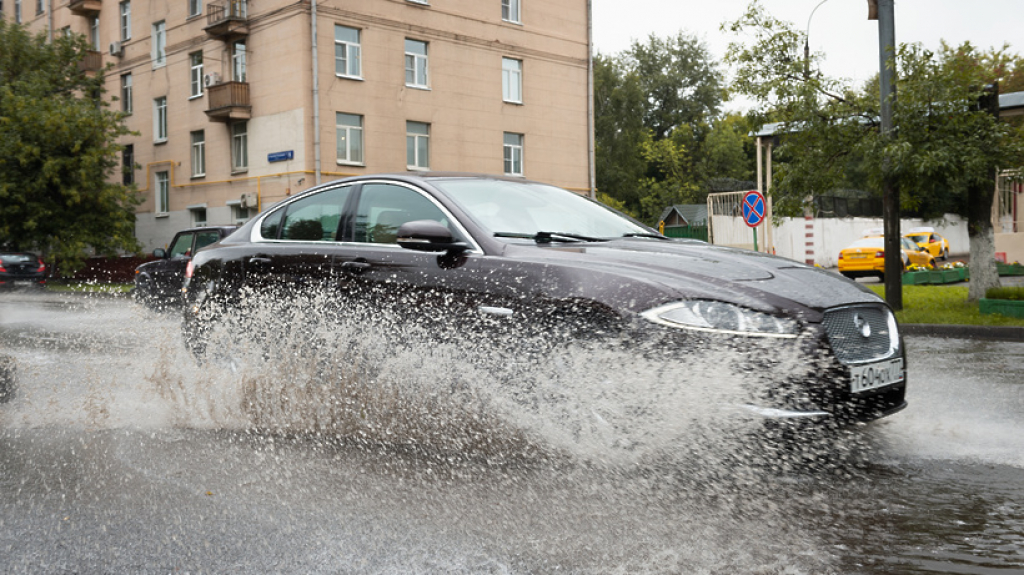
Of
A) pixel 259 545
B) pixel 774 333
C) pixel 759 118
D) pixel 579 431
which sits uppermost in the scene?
pixel 759 118

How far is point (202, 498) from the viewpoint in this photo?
12.9 ft

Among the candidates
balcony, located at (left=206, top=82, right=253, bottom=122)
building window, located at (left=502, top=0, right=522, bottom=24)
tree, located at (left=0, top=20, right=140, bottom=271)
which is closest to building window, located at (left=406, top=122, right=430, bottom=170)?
balcony, located at (left=206, top=82, right=253, bottom=122)

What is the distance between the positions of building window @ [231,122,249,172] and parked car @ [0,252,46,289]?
815 centimetres

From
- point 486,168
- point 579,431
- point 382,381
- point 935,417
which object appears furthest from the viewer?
point 486,168

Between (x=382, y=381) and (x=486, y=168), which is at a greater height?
(x=486, y=168)

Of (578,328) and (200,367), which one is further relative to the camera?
(200,367)

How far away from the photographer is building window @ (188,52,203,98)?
3272 cm

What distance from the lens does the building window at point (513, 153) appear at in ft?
110

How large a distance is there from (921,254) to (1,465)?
30.4 metres

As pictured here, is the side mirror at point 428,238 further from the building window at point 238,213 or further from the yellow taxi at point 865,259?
the building window at point 238,213

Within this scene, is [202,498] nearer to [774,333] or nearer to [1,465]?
[1,465]

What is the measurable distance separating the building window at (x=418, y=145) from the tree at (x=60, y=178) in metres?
10.2

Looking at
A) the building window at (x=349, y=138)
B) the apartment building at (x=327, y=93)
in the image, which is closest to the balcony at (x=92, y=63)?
the apartment building at (x=327, y=93)

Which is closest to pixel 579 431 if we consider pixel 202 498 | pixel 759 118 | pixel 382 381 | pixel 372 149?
pixel 382 381
